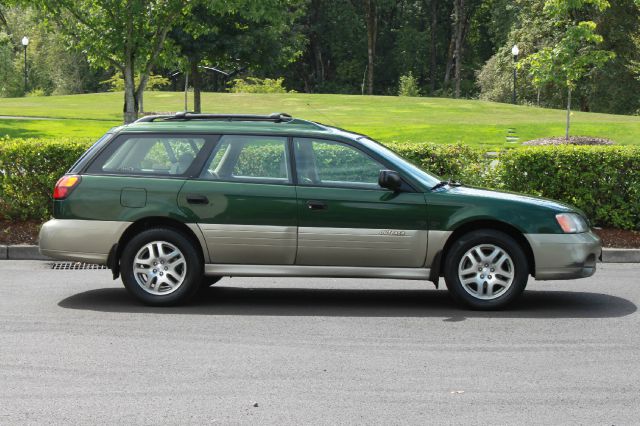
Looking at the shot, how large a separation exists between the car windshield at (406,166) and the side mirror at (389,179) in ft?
0.69

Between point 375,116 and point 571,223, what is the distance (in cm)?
4064

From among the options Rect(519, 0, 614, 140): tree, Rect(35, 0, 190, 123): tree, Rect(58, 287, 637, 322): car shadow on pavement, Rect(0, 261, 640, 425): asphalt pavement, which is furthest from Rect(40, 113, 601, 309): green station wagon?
Rect(519, 0, 614, 140): tree

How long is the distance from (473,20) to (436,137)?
196 feet

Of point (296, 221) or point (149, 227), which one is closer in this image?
point (296, 221)

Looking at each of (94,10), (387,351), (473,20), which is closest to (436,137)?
(94,10)

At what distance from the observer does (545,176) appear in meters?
13.7

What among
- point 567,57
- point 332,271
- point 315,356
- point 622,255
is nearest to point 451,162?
point 622,255

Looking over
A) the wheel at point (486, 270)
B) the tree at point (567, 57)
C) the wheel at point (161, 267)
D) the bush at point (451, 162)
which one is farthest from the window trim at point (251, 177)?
the tree at point (567, 57)

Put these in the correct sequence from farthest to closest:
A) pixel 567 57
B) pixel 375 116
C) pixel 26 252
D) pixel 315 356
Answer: pixel 375 116
pixel 567 57
pixel 26 252
pixel 315 356

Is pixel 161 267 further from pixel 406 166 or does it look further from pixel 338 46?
pixel 338 46

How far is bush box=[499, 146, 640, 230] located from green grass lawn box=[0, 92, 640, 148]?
13.7m

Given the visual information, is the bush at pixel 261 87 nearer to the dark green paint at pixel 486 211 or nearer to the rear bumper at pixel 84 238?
the rear bumper at pixel 84 238

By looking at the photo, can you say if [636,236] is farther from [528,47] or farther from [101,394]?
[528,47]

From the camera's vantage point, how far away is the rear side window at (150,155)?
9625 mm
